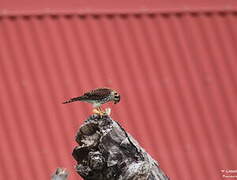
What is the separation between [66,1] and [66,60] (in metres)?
0.63

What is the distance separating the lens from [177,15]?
8.39 metres

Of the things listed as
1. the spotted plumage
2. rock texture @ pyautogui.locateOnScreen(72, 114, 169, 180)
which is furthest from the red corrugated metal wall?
rock texture @ pyautogui.locateOnScreen(72, 114, 169, 180)

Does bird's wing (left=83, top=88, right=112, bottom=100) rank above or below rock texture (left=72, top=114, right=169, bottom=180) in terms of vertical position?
above

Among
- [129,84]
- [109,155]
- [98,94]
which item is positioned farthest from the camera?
[129,84]

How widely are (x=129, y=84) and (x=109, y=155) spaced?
497 centimetres

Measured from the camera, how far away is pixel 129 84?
7.92m

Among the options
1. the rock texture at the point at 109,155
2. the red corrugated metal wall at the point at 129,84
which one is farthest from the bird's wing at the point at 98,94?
the red corrugated metal wall at the point at 129,84

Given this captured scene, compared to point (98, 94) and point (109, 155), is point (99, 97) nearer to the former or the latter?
point (98, 94)

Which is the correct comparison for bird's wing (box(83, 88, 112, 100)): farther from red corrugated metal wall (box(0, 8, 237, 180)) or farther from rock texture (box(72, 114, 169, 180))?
red corrugated metal wall (box(0, 8, 237, 180))

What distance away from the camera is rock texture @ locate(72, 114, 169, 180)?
2918 millimetres

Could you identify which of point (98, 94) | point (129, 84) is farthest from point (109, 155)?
point (129, 84)

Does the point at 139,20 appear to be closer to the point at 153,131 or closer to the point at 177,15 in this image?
the point at 177,15

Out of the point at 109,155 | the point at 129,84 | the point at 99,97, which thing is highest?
the point at 129,84

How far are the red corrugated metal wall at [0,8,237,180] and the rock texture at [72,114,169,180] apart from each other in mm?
4395
